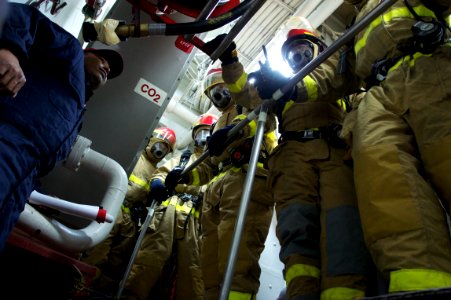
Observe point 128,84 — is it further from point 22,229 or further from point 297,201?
point 297,201

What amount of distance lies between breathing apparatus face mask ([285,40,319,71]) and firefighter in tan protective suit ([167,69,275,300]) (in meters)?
0.49

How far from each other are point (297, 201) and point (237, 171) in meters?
0.91

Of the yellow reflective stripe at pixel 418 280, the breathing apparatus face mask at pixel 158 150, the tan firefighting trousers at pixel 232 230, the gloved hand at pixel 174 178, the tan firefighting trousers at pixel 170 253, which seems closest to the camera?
the yellow reflective stripe at pixel 418 280

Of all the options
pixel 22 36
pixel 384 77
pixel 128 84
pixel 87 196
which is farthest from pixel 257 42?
pixel 22 36

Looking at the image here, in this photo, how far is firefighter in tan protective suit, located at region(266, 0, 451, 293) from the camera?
109 centimetres

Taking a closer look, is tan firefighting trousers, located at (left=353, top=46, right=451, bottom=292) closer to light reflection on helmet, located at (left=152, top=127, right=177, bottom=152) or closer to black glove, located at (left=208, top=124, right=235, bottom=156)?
black glove, located at (left=208, top=124, right=235, bottom=156)

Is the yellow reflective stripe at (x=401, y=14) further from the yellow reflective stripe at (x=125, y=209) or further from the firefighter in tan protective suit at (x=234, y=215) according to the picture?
the yellow reflective stripe at (x=125, y=209)

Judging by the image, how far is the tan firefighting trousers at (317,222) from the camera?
4.84 feet

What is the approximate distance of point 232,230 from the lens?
2.41m

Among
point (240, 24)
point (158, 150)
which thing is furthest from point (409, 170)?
point (158, 150)

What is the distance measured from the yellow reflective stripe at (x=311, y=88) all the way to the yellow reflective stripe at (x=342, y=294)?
1064mm

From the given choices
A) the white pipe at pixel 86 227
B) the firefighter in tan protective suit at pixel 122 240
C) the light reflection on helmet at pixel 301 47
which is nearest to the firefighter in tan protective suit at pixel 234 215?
the light reflection on helmet at pixel 301 47

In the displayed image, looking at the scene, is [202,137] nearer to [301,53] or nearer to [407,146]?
[301,53]

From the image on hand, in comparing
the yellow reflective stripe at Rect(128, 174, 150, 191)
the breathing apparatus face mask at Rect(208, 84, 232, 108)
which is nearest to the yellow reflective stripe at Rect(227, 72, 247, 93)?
the breathing apparatus face mask at Rect(208, 84, 232, 108)
